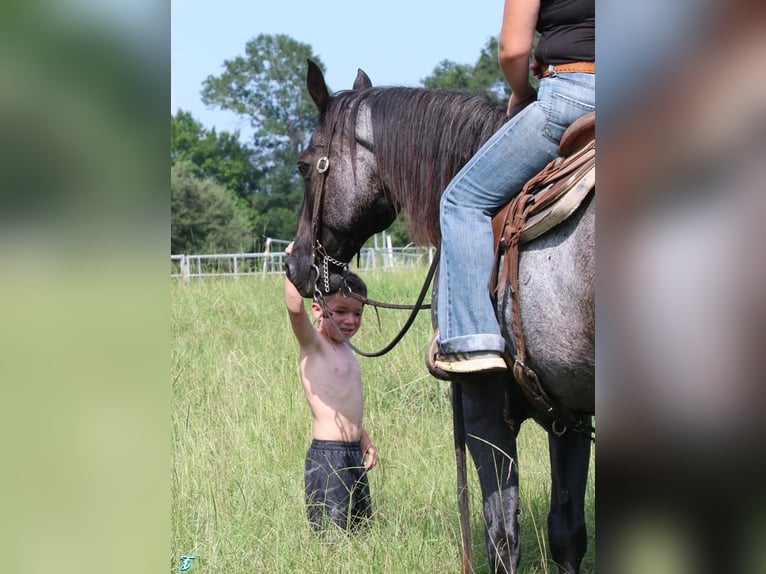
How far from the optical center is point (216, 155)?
68.3 meters

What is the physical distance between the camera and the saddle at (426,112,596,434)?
2355 millimetres

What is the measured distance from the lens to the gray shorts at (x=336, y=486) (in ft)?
12.3

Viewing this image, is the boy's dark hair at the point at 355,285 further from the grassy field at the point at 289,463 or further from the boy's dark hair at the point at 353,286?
the grassy field at the point at 289,463

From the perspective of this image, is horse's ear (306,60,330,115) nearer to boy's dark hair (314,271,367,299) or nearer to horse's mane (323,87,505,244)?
horse's mane (323,87,505,244)

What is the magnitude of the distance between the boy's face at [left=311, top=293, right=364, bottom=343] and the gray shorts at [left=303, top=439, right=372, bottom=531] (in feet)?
1.82

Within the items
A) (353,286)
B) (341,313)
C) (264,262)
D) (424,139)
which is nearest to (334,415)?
(341,313)

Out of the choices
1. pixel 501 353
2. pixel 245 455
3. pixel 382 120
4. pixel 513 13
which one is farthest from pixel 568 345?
pixel 245 455

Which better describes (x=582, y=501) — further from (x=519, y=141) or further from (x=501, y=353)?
(x=519, y=141)

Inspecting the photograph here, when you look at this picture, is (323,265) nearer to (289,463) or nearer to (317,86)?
(317,86)

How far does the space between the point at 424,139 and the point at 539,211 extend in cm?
79

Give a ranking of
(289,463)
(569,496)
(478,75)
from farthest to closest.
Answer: (478,75) < (289,463) < (569,496)

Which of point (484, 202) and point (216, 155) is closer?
point (484, 202)
